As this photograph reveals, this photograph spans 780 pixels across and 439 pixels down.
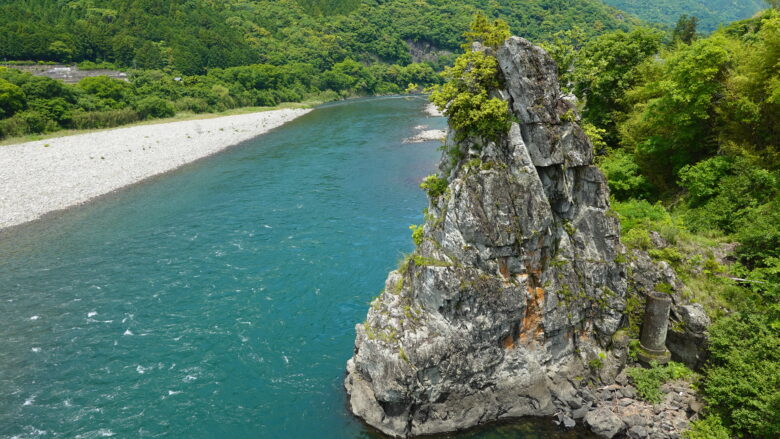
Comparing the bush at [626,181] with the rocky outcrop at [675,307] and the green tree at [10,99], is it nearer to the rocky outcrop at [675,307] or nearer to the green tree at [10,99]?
the rocky outcrop at [675,307]

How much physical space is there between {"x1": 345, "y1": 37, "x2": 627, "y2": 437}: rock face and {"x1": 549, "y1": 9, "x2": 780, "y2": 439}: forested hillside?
3.56 metres

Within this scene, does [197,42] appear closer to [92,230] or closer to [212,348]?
[92,230]

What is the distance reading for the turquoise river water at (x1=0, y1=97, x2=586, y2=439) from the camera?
70.8 feet

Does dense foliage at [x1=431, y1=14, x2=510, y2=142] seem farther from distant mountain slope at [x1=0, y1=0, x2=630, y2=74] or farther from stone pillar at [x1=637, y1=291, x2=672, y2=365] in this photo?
distant mountain slope at [x1=0, y1=0, x2=630, y2=74]

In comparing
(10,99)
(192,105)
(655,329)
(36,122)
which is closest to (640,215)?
(655,329)

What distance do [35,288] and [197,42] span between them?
128 metres

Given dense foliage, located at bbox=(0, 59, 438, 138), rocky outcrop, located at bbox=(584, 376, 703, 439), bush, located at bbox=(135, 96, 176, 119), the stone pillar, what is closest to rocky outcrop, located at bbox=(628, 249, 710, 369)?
the stone pillar

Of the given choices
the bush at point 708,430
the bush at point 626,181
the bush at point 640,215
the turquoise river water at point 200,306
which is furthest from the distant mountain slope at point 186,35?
the bush at point 708,430

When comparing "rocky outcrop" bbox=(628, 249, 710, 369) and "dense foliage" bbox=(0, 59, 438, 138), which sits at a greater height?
"dense foliage" bbox=(0, 59, 438, 138)

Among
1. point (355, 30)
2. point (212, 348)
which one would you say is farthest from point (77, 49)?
point (212, 348)

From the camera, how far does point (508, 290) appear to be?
20.6 meters

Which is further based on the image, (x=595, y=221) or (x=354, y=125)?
(x=354, y=125)

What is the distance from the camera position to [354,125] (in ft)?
305

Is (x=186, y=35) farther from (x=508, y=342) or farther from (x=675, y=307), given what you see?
(x=675, y=307)
